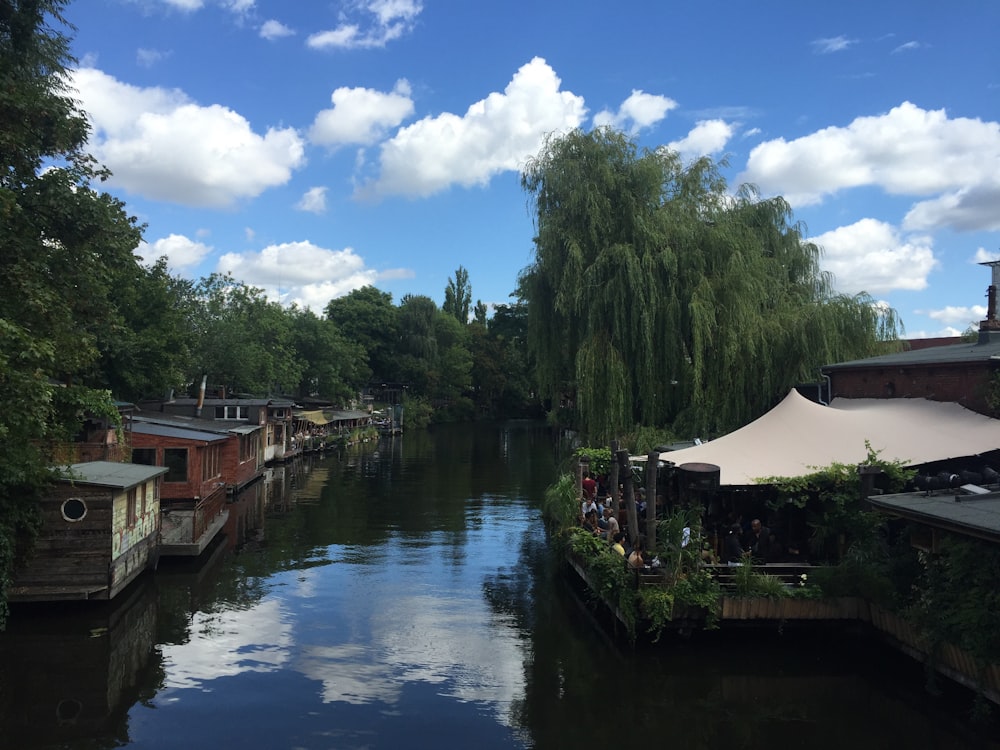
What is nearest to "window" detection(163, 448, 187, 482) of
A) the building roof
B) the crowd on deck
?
the crowd on deck


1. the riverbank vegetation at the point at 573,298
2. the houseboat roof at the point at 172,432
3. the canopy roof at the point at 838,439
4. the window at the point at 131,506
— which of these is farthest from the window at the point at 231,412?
the canopy roof at the point at 838,439

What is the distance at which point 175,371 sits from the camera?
1287 inches

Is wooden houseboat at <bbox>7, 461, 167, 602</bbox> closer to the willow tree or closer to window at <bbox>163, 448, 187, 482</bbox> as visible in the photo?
window at <bbox>163, 448, 187, 482</bbox>

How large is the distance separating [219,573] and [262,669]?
306 inches

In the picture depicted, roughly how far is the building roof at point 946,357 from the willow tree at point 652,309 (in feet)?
9.86

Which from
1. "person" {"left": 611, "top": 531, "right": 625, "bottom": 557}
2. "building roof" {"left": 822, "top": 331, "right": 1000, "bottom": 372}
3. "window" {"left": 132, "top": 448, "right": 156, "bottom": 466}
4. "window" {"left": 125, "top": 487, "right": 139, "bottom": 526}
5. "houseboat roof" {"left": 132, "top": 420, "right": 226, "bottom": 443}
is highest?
"building roof" {"left": 822, "top": 331, "right": 1000, "bottom": 372}

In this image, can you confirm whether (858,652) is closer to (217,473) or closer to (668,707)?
(668,707)

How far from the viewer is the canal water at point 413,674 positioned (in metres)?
10.9

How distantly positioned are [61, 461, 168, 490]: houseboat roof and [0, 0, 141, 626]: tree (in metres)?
0.69

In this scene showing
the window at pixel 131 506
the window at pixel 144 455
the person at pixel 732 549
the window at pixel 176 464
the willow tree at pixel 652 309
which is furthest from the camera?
the window at pixel 176 464

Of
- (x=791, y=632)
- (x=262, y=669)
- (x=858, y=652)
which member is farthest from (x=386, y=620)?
(x=858, y=652)

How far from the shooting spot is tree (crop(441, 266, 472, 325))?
11762cm

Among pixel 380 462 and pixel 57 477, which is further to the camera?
pixel 380 462

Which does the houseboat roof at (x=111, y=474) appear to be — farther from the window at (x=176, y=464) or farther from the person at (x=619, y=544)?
the person at (x=619, y=544)
